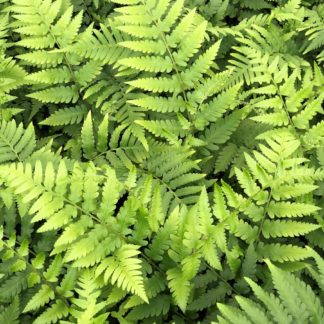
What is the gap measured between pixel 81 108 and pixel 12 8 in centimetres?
97

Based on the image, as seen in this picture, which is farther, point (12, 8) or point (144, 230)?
point (12, 8)

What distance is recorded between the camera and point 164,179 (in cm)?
319

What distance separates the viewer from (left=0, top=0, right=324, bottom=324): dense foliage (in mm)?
2508

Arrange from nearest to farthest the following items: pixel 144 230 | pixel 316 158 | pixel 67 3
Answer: pixel 144 230, pixel 316 158, pixel 67 3

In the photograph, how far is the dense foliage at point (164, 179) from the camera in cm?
251

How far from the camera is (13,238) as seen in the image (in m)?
2.77

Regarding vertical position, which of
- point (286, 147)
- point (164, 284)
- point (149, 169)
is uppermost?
point (286, 147)

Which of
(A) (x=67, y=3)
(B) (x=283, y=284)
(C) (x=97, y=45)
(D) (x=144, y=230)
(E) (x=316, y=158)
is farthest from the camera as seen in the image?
(A) (x=67, y=3)

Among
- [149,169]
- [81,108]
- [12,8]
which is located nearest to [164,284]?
[149,169]

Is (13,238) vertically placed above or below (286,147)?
below

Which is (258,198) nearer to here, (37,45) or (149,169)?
(149,169)

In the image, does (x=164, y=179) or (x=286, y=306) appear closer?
(x=286, y=306)

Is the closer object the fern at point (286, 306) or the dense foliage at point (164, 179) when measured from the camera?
the fern at point (286, 306)

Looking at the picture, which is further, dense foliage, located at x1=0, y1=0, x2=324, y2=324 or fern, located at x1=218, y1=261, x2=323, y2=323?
dense foliage, located at x1=0, y1=0, x2=324, y2=324
